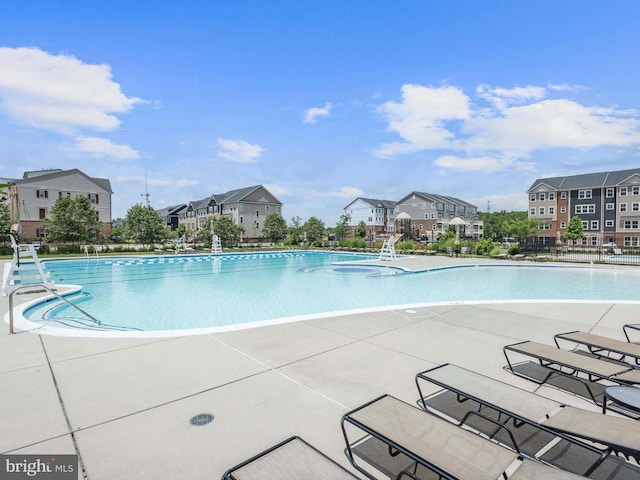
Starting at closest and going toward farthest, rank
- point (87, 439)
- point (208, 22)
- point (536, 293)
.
A: 1. point (87, 439)
2. point (536, 293)
3. point (208, 22)

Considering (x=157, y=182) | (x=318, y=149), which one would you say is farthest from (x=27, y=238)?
(x=318, y=149)

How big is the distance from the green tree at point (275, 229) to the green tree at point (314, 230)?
3.73 m

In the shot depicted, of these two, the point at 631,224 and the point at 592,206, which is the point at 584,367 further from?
the point at 592,206

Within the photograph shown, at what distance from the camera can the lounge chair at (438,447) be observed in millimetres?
1886

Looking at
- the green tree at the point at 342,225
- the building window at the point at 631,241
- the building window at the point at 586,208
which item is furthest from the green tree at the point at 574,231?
the green tree at the point at 342,225

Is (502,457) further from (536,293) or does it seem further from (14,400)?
(536,293)

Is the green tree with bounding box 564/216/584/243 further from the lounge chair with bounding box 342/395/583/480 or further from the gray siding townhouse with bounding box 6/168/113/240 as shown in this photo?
the gray siding townhouse with bounding box 6/168/113/240

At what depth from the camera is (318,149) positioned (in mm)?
36469

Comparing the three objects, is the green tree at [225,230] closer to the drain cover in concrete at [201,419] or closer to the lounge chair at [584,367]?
the drain cover in concrete at [201,419]

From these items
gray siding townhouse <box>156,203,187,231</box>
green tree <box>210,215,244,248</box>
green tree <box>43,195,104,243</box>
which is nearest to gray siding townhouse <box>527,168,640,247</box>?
green tree <box>210,215,244,248</box>

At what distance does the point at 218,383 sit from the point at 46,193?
5114 centimetres

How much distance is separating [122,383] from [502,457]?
3.84m

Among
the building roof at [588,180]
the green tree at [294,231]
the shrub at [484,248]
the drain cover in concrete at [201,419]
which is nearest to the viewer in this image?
the drain cover in concrete at [201,419]

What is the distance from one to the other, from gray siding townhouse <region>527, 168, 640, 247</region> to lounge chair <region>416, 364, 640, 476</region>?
166 feet
